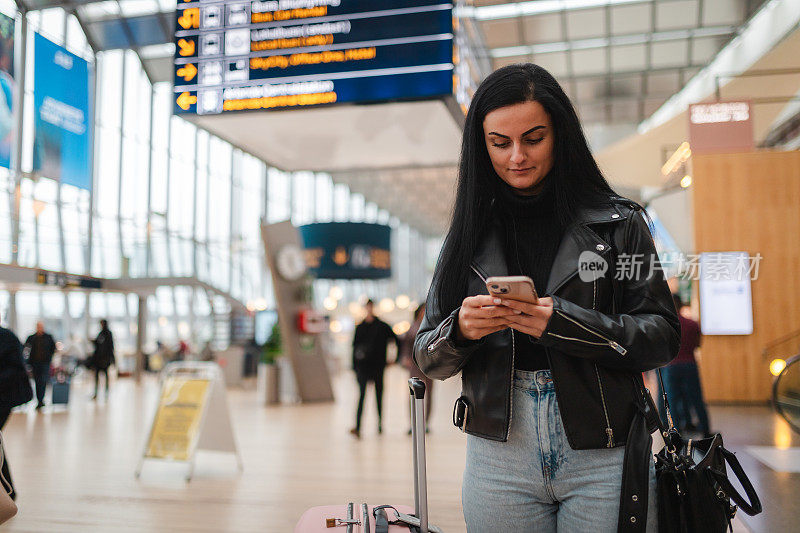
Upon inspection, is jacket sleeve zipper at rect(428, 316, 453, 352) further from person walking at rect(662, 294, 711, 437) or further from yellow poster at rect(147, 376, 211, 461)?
person walking at rect(662, 294, 711, 437)

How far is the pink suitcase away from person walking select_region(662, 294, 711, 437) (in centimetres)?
540

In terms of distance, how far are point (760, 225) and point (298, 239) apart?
10.5 metres

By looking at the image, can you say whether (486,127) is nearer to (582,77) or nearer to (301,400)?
(301,400)

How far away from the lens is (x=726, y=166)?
438 centimetres

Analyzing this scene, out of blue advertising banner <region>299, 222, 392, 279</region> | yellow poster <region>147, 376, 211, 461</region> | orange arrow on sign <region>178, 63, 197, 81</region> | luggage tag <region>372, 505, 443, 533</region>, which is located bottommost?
yellow poster <region>147, 376, 211, 461</region>

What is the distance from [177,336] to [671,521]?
22.8m

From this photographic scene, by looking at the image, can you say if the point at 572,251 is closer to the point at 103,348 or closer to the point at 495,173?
the point at 495,173

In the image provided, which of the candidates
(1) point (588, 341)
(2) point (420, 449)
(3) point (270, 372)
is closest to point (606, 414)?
(1) point (588, 341)

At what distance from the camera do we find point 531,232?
60.8 inches

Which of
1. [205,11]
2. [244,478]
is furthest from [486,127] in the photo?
[205,11]

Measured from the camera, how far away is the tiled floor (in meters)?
4.68

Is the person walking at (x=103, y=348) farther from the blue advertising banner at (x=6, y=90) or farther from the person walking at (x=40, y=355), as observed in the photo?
the blue advertising banner at (x=6, y=90)

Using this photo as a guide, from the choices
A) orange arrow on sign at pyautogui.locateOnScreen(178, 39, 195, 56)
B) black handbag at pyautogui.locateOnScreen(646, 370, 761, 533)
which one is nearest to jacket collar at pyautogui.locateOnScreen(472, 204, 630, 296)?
black handbag at pyautogui.locateOnScreen(646, 370, 761, 533)

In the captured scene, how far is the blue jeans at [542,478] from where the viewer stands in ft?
4.40
